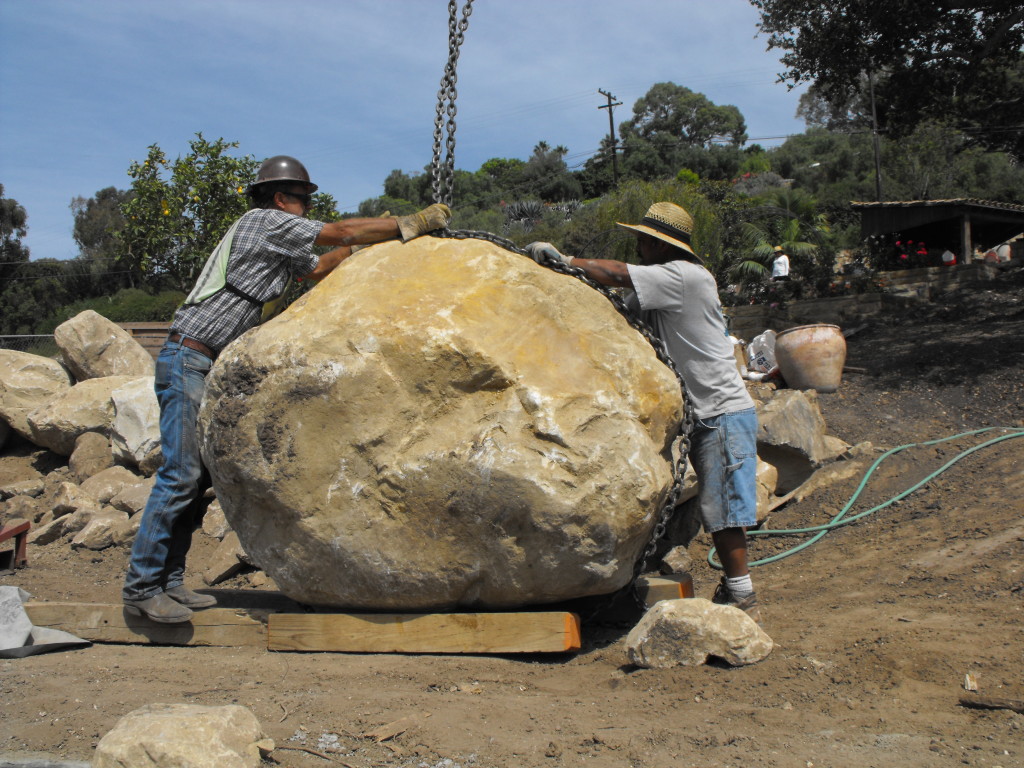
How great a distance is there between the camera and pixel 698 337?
12.6ft

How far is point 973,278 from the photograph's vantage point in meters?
17.1

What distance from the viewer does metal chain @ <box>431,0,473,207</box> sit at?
405 centimetres

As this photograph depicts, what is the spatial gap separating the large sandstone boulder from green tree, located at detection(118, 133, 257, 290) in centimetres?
968

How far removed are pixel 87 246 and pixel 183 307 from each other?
39.8 metres

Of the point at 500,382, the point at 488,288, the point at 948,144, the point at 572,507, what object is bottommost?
the point at 572,507

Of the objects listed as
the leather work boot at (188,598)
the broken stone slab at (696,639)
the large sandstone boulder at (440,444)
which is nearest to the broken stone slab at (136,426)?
the leather work boot at (188,598)

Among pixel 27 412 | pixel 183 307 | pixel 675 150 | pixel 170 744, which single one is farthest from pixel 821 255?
pixel 675 150

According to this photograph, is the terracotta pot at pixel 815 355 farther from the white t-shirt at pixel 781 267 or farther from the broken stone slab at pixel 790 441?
the white t-shirt at pixel 781 267

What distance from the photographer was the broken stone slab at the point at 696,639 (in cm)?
313

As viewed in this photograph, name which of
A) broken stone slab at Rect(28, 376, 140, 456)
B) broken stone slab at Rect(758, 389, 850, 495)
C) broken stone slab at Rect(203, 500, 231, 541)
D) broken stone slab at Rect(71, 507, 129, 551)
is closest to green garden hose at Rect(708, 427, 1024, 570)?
broken stone slab at Rect(758, 389, 850, 495)

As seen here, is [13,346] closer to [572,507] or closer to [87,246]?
[572,507]

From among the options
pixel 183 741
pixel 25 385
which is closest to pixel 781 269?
pixel 25 385

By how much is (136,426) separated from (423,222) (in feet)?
16.5

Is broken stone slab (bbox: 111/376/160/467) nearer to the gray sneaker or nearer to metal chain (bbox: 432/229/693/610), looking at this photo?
metal chain (bbox: 432/229/693/610)
